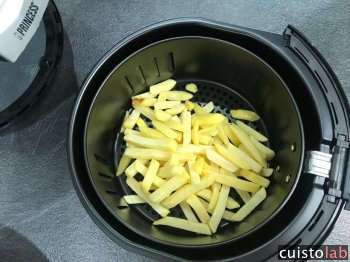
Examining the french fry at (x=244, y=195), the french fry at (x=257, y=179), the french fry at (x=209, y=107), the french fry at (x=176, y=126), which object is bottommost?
the french fry at (x=244, y=195)

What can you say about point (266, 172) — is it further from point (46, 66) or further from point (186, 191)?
point (46, 66)

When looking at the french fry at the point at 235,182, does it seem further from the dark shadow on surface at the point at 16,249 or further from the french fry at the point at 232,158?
the dark shadow on surface at the point at 16,249

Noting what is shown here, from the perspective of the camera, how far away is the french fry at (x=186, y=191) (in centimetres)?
65

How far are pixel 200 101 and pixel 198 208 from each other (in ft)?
0.73

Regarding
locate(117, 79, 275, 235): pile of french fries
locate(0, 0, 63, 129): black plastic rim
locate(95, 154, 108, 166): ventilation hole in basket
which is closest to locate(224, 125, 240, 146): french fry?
locate(117, 79, 275, 235): pile of french fries

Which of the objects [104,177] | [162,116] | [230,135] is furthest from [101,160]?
[230,135]

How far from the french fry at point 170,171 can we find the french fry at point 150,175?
0.04 feet

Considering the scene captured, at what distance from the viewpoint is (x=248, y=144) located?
68 centimetres

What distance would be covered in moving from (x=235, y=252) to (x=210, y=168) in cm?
16

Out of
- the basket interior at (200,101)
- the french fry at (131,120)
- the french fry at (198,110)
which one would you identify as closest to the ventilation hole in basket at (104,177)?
the basket interior at (200,101)

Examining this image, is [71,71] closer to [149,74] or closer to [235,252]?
[149,74]

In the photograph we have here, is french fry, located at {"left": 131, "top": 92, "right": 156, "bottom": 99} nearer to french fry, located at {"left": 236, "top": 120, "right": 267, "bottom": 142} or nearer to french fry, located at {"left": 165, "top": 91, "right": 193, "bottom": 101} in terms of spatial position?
french fry, located at {"left": 165, "top": 91, "right": 193, "bottom": 101}

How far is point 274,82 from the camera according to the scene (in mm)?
659

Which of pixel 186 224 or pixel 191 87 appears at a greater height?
pixel 191 87
